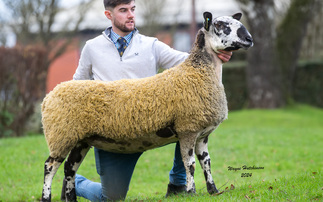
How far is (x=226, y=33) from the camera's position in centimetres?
428

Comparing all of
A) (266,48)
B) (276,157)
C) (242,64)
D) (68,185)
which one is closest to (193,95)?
(68,185)

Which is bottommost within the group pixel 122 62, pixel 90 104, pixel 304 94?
pixel 304 94

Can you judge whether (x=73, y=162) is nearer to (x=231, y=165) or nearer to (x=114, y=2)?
(x=114, y=2)

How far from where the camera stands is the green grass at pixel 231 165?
4.59 m

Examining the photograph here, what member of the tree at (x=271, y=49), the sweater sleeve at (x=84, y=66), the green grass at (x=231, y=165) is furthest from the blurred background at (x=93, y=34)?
the sweater sleeve at (x=84, y=66)

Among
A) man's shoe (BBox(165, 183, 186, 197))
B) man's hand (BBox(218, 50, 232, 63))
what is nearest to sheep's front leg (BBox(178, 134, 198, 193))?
man's shoe (BBox(165, 183, 186, 197))

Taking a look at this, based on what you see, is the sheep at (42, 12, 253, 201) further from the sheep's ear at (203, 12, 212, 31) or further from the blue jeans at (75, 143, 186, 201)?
the blue jeans at (75, 143, 186, 201)

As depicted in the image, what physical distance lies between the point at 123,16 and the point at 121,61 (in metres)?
0.52

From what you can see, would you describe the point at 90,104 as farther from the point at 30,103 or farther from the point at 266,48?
the point at 266,48

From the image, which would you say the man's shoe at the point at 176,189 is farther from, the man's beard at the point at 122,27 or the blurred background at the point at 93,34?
the blurred background at the point at 93,34

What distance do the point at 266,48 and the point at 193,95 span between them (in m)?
11.7

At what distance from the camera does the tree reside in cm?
1525

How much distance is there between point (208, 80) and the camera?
14.5 feet

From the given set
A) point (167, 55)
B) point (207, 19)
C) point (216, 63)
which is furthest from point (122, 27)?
point (216, 63)
